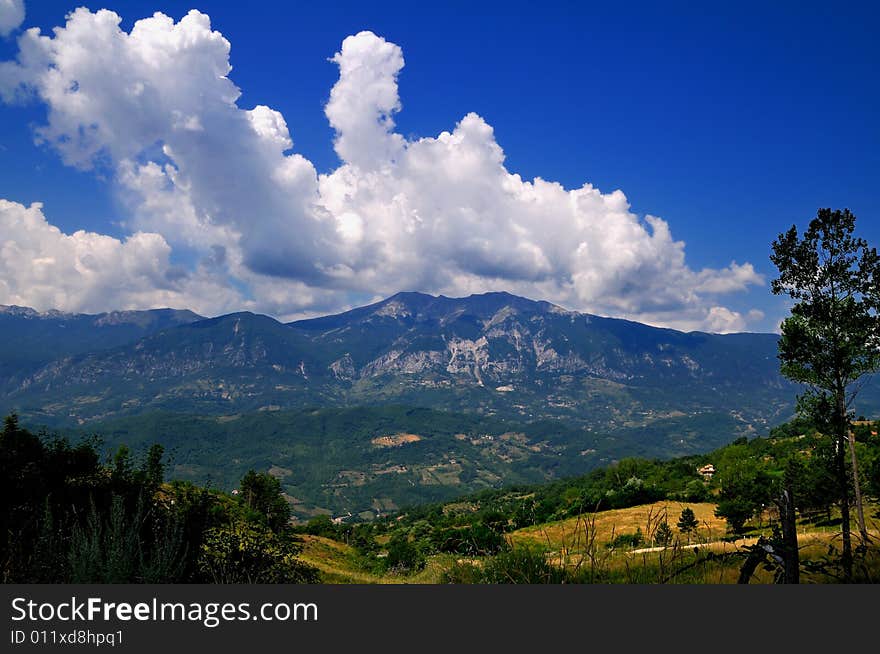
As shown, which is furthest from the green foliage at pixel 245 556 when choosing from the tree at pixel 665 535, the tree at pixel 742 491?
the tree at pixel 742 491

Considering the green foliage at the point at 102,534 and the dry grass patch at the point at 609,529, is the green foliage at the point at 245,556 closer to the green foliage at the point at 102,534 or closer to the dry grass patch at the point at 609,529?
the green foliage at the point at 102,534

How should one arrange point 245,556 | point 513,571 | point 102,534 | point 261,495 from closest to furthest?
point 513,571
point 102,534
point 245,556
point 261,495

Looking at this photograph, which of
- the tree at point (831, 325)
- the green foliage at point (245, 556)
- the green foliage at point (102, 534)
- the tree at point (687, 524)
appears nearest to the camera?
the green foliage at point (102, 534)

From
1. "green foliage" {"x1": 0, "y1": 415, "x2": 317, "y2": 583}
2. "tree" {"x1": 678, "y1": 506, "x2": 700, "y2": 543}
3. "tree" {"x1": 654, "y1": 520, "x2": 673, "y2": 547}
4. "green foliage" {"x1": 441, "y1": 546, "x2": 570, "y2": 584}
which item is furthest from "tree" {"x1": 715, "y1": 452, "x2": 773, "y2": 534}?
"green foliage" {"x1": 0, "y1": 415, "x2": 317, "y2": 583}

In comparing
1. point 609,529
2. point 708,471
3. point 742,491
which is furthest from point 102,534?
point 708,471

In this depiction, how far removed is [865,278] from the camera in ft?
55.1

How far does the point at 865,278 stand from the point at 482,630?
1971 centimetres

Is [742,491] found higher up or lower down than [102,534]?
A: lower down

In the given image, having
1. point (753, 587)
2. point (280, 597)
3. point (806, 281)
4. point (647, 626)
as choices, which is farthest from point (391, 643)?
point (806, 281)

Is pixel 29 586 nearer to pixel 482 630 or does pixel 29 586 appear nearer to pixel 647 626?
pixel 482 630

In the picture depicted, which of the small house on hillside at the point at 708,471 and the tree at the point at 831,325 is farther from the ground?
the tree at the point at 831,325

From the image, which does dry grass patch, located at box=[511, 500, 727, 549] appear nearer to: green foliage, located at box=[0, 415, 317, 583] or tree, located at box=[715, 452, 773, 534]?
tree, located at box=[715, 452, 773, 534]

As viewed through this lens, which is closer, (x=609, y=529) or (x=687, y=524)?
(x=609, y=529)

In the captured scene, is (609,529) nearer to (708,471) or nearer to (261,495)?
(261,495)
